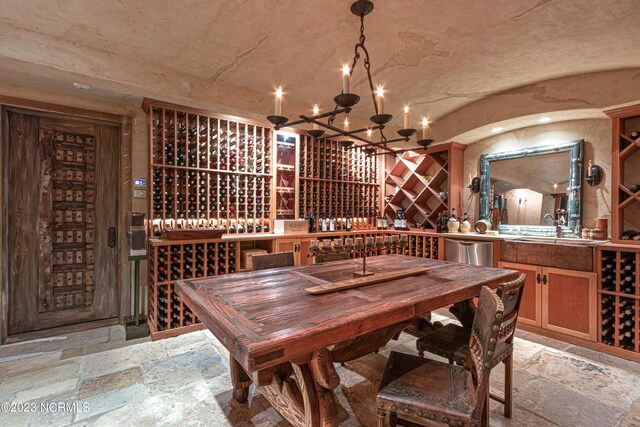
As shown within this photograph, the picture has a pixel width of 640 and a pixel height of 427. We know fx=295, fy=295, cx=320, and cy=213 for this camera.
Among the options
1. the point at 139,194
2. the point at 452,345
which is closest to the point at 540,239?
the point at 452,345

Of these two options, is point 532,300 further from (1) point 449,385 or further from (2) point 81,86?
(2) point 81,86

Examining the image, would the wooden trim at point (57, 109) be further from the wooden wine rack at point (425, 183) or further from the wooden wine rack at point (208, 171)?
the wooden wine rack at point (425, 183)

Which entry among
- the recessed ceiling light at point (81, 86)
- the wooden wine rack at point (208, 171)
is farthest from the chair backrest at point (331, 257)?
the recessed ceiling light at point (81, 86)

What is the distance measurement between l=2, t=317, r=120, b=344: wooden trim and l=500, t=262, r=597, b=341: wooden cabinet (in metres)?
4.75

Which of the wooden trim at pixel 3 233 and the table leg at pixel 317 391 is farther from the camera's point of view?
the wooden trim at pixel 3 233

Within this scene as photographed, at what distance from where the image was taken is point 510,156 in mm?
4066

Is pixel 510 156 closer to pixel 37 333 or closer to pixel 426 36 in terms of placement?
pixel 426 36

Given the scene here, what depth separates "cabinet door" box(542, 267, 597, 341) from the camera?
2.90m

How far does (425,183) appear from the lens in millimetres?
4891

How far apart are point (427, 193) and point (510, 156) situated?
1.28 m

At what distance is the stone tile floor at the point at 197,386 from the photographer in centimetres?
187

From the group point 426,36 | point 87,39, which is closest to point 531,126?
point 426,36

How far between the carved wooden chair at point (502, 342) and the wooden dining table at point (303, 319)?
0.29 meters

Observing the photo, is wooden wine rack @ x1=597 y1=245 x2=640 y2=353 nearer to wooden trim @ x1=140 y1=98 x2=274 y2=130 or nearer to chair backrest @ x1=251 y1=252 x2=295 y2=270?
chair backrest @ x1=251 y1=252 x2=295 y2=270
